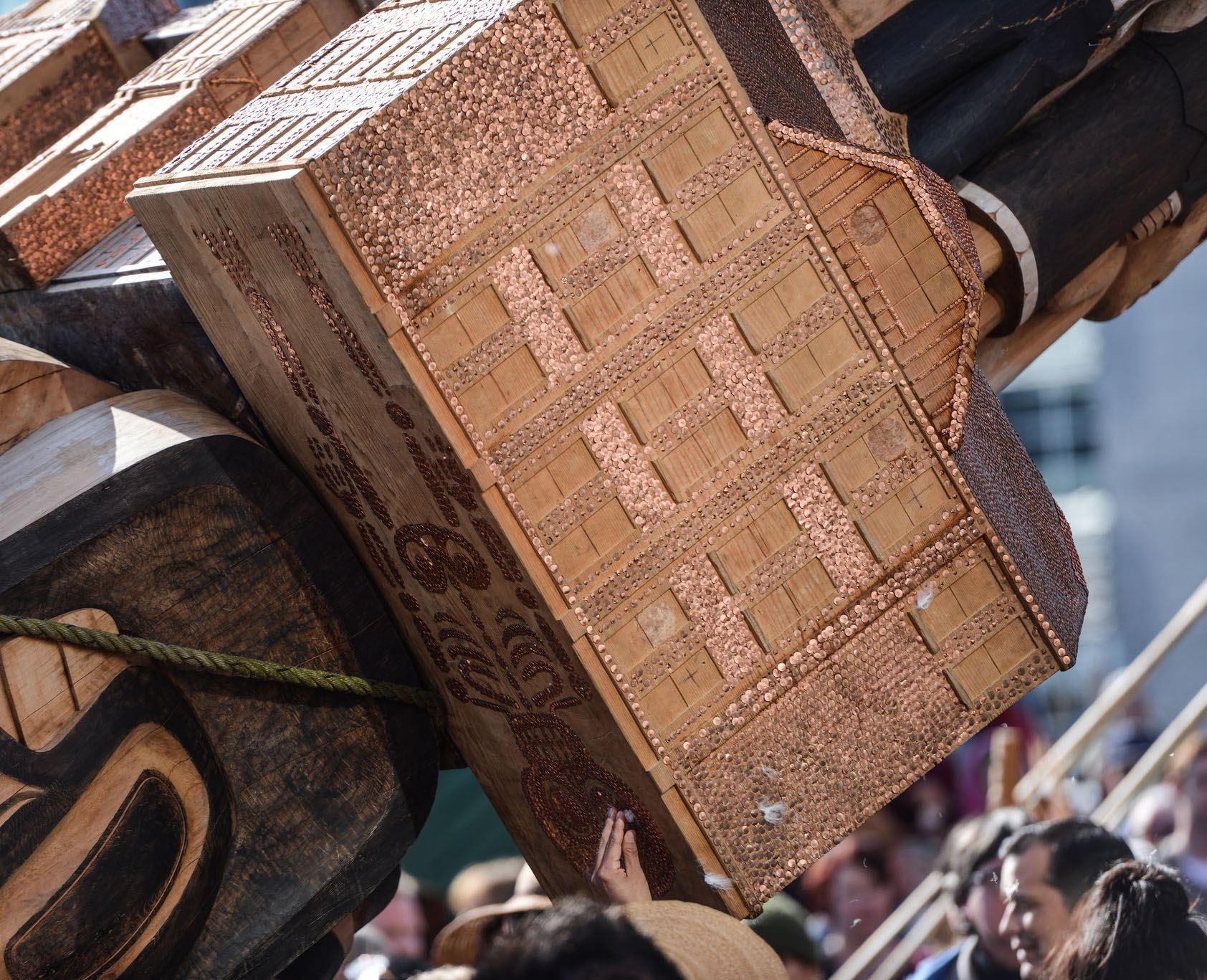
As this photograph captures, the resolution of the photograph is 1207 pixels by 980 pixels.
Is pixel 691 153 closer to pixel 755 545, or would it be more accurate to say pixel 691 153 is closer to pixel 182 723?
pixel 755 545

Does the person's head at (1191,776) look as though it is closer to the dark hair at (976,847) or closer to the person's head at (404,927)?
the dark hair at (976,847)

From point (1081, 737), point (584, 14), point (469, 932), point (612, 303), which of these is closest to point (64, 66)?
point (584, 14)

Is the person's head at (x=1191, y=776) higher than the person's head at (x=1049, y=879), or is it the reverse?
the person's head at (x=1049, y=879)

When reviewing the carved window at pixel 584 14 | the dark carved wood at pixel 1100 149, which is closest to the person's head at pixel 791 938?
the dark carved wood at pixel 1100 149

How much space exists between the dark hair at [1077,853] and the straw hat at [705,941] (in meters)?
0.55

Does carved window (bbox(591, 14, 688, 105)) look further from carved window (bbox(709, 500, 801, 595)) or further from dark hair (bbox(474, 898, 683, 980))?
dark hair (bbox(474, 898, 683, 980))

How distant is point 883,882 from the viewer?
344cm

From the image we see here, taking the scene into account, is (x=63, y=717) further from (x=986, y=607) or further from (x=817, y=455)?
(x=986, y=607)

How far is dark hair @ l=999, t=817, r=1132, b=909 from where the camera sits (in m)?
1.88

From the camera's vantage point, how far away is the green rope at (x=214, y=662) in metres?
1.57

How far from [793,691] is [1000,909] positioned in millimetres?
596

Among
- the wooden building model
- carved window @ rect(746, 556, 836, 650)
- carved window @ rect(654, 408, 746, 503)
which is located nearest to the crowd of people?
carved window @ rect(746, 556, 836, 650)

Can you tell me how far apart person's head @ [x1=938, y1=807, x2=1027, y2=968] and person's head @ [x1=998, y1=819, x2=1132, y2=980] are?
1.7 inches

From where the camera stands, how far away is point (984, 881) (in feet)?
7.13
